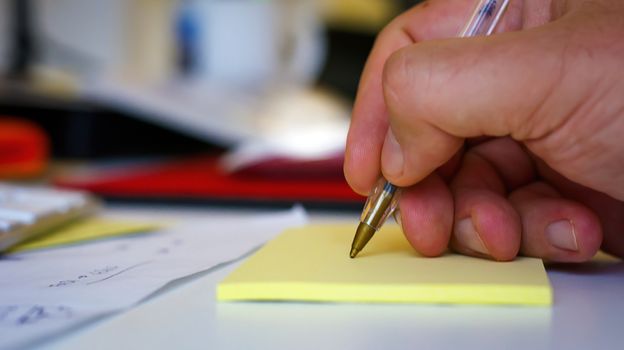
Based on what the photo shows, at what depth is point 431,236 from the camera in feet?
1.23

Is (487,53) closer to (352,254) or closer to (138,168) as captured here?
(352,254)

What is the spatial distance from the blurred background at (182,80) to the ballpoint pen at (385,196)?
1.06 ft

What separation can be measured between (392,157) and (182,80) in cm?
110

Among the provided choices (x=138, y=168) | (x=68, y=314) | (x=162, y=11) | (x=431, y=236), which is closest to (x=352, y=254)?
(x=431, y=236)

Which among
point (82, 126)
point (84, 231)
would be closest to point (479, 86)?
point (84, 231)

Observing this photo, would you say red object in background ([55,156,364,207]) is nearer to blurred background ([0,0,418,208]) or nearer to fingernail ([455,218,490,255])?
blurred background ([0,0,418,208])

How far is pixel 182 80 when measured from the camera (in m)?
1.39

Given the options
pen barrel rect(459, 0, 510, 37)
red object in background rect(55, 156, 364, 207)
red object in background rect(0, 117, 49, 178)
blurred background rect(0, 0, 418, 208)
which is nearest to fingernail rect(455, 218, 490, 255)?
pen barrel rect(459, 0, 510, 37)

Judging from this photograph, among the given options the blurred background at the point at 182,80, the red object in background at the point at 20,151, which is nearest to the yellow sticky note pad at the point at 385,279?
the blurred background at the point at 182,80

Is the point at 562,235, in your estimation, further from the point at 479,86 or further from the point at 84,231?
the point at 84,231

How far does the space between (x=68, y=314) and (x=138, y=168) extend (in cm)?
64

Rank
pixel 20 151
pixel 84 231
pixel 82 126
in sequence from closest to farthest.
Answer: pixel 84 231, pixel 20 151, pixel 82 126

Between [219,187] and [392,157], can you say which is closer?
[392,157]

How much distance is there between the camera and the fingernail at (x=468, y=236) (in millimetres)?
375
